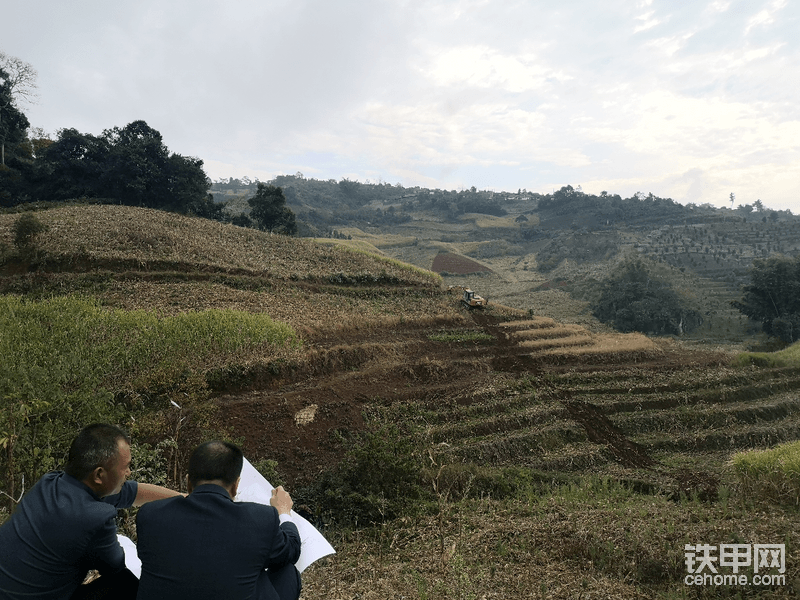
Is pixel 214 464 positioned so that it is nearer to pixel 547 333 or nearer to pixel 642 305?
pixel 547 333

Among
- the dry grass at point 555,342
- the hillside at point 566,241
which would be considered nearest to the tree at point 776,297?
the hillside at point 566,241

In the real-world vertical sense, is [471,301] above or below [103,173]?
below

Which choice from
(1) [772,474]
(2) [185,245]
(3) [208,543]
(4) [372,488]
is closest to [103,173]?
(2) [185,245]

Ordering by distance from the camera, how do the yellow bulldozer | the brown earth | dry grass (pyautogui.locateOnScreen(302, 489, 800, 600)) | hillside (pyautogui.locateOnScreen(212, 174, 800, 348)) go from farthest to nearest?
hillside (pyautogui.locateOnScreen(212, 174, 800, 348))
the yellow bulldozer
the brown earth
dry grass (pyautogui.locateOnScreen(302, 489, 800, 600))

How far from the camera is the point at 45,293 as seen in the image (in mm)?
16141

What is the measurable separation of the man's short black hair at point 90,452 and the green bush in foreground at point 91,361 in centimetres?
260

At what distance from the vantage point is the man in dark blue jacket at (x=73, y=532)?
7.47ft

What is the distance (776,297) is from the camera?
25.8 m

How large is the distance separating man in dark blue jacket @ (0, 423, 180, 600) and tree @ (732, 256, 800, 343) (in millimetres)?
31419

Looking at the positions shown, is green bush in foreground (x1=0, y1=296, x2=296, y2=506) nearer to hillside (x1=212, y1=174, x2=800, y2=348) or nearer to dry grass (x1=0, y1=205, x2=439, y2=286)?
dry grass (x1=0, y1=205, x2=439, y2=286)

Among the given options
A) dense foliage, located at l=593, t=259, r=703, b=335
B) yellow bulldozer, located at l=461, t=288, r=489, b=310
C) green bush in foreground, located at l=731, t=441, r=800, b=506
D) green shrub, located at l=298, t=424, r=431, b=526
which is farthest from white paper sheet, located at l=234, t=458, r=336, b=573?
dense foliage, located at l=593, t=259, r=703, b=335

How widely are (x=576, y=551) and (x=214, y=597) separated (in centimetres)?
415

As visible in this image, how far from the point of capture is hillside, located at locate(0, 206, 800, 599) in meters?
4.88

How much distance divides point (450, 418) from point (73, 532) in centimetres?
1056
